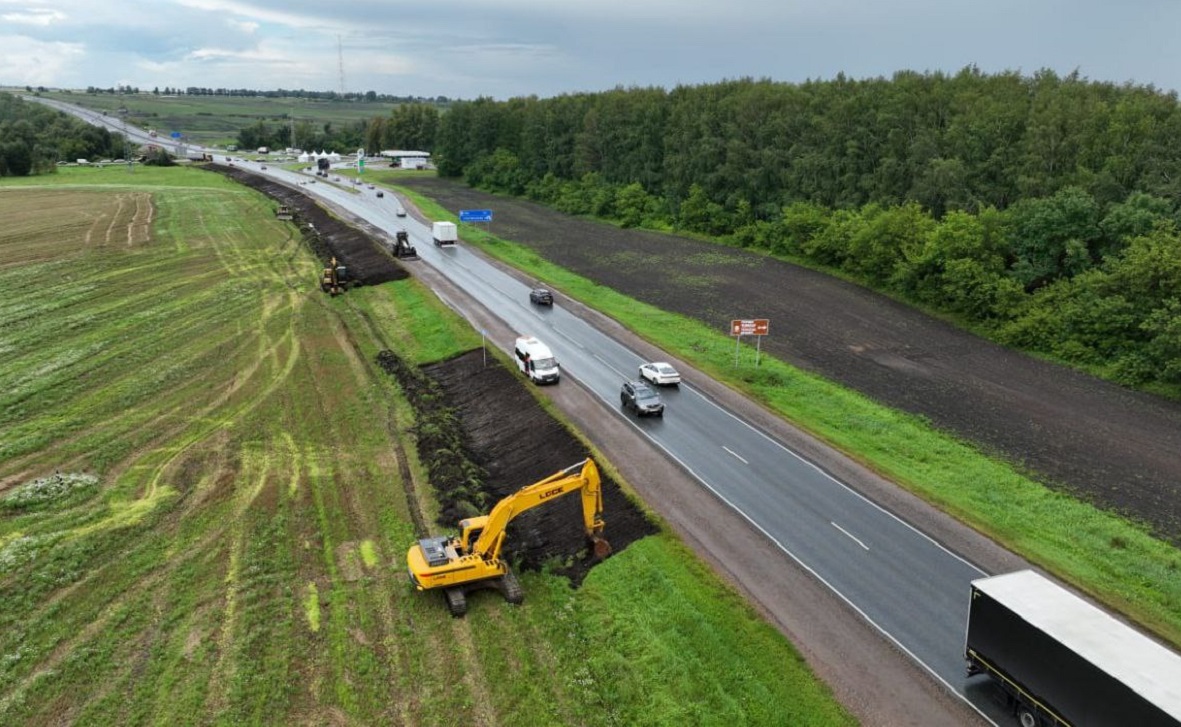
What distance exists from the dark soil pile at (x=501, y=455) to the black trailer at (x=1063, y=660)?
12027 mm

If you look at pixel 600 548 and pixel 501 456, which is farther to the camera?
pixel 501 456

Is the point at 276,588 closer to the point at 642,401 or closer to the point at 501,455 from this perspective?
the point at 501,455

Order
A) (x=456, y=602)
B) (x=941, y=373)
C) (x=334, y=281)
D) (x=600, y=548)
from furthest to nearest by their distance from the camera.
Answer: (x=334, y=281) → (x=941, y=373) → (x=600, y=548) → (x=456, y=602)

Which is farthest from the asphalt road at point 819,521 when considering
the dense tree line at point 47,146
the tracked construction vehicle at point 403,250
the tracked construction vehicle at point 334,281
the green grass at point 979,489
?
the dense tree line at point 47,146

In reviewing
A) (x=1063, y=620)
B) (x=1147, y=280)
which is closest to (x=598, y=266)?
(x=1147, y=280)

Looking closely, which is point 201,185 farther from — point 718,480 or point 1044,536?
point 1044,536

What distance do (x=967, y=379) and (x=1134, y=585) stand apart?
73.3 feet

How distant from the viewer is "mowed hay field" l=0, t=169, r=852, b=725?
19969mm

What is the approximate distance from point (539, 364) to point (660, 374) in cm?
717

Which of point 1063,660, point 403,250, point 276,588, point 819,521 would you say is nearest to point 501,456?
point 276,588

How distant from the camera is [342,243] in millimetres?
87000

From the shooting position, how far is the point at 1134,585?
25.3 metres

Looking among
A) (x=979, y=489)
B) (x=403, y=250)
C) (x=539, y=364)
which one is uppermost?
(x=403, y=250)

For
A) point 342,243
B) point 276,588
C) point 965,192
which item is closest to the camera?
point 276,588
